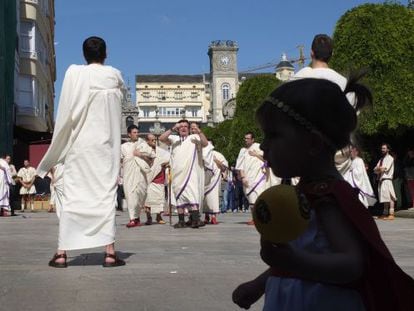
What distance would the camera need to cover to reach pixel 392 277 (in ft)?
6.70

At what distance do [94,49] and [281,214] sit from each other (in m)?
5.34

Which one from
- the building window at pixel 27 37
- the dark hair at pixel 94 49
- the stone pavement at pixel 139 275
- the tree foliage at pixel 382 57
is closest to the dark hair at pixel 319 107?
the stone pavement at pixel 139 275

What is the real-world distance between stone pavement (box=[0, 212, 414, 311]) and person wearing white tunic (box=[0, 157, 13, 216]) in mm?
11739

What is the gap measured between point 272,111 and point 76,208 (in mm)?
4799

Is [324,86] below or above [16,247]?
above

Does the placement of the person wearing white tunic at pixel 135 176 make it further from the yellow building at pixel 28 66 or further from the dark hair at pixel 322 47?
the yellow building at pixel 28 66

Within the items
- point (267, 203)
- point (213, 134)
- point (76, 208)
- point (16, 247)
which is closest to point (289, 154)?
point (267, 203)

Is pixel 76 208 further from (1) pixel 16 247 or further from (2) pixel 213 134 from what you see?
(2) pixel 213 134

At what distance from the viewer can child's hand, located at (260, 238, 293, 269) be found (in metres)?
1.92

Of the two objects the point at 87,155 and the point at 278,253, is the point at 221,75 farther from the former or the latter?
the point at 278,253

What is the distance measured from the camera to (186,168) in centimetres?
1359

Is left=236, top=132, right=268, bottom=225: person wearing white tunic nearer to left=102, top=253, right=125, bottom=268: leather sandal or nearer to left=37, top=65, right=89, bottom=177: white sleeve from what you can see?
left=102, top=253, right=125, bottom=268: leather sandal

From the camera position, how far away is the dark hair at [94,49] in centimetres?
688

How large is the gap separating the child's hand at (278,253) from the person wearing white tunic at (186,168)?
11412mm
